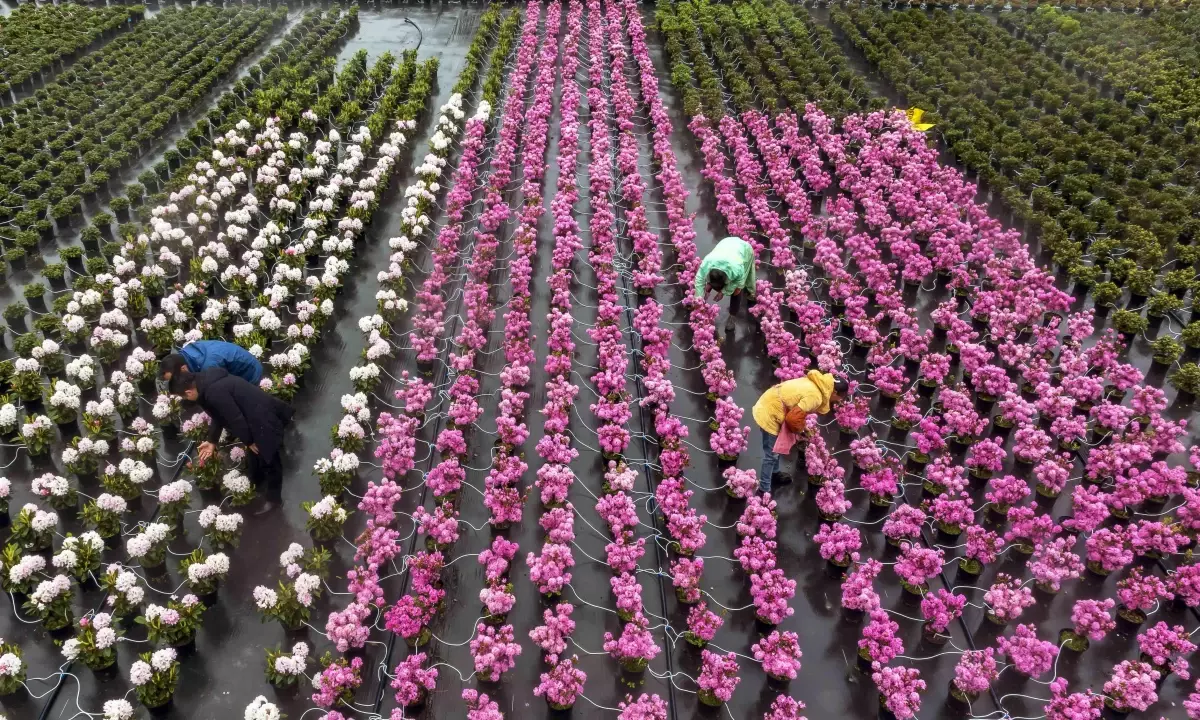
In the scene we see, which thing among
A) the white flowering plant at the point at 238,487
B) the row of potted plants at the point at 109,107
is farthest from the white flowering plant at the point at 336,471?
the row of potted plants at the point at 109,107

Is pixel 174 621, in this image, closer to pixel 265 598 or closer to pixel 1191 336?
pixel 265 598

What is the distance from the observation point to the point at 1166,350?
33.5ft

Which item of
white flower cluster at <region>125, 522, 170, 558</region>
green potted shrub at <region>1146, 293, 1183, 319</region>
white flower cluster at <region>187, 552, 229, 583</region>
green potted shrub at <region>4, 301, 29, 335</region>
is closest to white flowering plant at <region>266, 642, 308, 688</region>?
white flower cluster at <region>187, 552, 229, 583</region>

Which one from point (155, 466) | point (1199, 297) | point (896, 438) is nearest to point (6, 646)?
point (155, 466)

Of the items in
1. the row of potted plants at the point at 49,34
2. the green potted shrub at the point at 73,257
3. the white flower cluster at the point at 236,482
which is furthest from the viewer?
the row of potted plants at the point at 49,34

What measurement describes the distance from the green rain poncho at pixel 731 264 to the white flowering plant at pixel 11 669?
8.32 m

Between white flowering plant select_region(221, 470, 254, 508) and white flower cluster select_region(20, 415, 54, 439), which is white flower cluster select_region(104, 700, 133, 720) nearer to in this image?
white flowering plant select_region(221, 470, 254, 508)

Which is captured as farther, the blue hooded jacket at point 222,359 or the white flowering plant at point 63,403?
the white flowering plant at point 63,403

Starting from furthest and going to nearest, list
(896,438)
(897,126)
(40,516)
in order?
(897,126), (896,438), (40,516)

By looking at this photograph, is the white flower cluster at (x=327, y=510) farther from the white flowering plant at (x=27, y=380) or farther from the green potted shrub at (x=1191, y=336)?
the green potted shrub at (x=1191, y=336)

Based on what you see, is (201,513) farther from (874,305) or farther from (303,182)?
(874,305)

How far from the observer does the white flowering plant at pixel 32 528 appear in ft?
25.1

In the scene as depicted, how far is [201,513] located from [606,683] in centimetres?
447

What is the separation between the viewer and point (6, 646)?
263 inches
